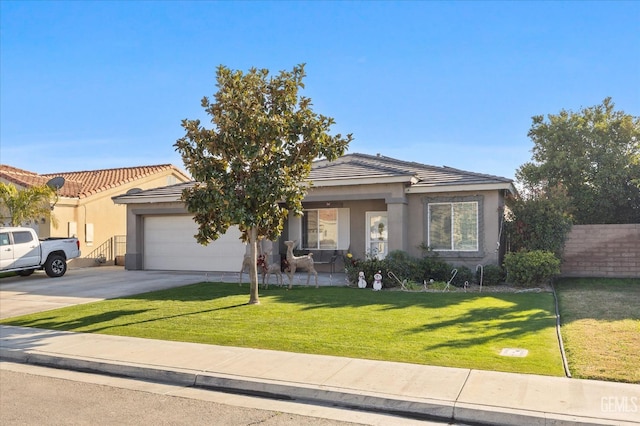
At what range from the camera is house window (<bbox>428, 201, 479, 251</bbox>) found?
16719 mm

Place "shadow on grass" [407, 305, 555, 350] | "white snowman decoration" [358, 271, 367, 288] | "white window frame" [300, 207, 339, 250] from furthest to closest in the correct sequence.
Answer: "white window frame" [300, 207, 339, 250] → "white snowman decoration" [358, 271, 367, 288] → "shadow on grass" [407, 305, 555, 350]

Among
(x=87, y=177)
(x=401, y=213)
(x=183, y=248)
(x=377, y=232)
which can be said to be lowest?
(x=183, y=248)

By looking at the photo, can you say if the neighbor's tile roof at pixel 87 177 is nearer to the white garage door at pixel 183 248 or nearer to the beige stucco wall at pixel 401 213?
the white garage door at pixel 183 248

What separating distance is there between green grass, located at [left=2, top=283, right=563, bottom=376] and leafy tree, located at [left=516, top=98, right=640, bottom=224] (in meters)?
12.2

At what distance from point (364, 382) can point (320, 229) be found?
13415 mm

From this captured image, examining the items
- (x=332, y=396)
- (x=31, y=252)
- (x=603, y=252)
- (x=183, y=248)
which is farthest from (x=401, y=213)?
(x=31, y=252)

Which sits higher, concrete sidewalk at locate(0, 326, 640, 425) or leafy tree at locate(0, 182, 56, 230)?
leafy tree at locate(0, 182, 56, 230)

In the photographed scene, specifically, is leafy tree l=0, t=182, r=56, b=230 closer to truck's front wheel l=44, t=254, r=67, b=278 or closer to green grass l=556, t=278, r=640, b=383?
truck's front wheel l=44, t=254, r=67, b=278

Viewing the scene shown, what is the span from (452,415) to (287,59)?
9.22 metres

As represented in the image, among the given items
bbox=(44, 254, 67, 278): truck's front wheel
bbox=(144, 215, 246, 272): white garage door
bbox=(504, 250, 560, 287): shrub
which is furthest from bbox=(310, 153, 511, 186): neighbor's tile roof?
bbox=(44, 254, 67, 278): truck's front wheel

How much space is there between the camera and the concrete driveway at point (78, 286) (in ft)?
45.2

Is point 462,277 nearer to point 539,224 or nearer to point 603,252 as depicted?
point 539,224

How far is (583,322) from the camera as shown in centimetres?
977

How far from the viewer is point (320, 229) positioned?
65.1 ft
